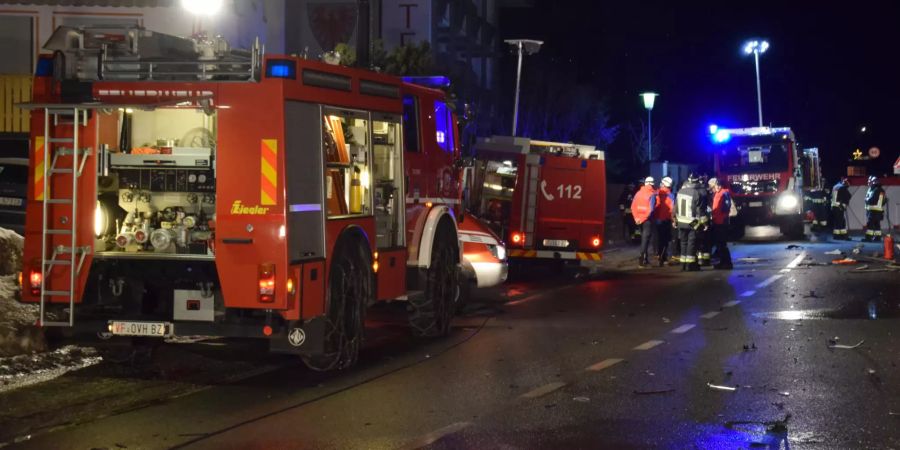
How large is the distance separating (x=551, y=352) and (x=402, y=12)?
96.2 ft

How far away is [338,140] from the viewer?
10047mm

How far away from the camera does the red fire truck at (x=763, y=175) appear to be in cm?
3111

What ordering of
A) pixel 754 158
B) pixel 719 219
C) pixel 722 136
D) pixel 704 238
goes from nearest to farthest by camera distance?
pixel 704 238 → pixel 719 219 → pixel 754 158 → pixel 722 136

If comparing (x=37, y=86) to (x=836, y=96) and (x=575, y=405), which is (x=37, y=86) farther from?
(x=836, y=96)

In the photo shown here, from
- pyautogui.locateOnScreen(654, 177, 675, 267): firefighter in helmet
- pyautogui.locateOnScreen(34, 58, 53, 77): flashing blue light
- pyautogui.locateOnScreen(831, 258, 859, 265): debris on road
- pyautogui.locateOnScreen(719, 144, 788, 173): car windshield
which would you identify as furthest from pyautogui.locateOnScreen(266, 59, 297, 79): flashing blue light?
pyautogui.locateOnScreen(719, 144, 788, 173): car windshield

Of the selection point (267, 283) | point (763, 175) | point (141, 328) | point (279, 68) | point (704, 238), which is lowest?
point (141, 328)

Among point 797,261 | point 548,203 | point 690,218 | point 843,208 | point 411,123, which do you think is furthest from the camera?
point 843,208

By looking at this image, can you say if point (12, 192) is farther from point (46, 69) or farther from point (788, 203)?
point (788, 203)

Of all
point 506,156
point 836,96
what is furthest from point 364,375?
point 836,96

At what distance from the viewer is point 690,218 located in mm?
21234

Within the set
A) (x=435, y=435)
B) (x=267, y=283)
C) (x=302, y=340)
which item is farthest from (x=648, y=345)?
(x=435, y=435)

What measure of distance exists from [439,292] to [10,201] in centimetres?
707

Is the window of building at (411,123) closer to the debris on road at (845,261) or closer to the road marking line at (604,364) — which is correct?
the road marking line at (604,364)

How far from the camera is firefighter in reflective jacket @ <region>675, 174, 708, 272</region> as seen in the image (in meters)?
21.2
